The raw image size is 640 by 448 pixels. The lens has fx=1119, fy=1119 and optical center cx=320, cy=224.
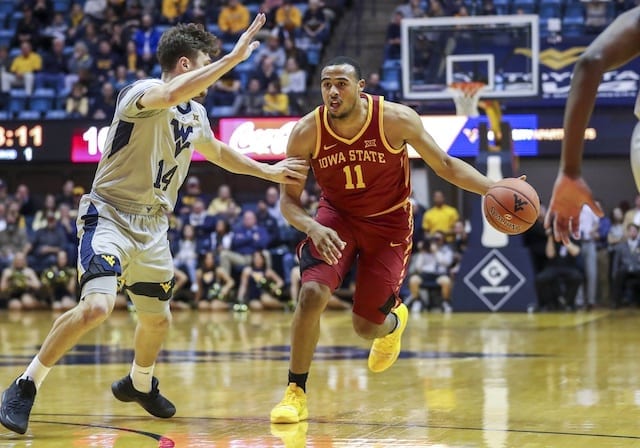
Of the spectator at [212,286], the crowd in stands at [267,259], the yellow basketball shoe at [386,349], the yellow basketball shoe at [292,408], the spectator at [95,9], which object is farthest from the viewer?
the spectator at [95,9]

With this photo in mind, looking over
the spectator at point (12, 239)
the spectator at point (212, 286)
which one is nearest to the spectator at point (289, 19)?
the spectator at point (212, 286)

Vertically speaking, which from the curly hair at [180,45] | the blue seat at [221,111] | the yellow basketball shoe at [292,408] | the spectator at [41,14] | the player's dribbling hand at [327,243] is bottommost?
the yellow basketball shoe at [292,408]

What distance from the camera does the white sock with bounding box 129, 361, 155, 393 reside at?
6254 millimetres

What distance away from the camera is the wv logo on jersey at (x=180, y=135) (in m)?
6.06

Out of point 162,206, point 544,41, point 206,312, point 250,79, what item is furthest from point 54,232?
point 162,206

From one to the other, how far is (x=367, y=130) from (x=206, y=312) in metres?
9.75

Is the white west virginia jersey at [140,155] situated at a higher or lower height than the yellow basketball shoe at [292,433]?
higher

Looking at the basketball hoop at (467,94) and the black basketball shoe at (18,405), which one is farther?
the basketball hoop at (467,94)

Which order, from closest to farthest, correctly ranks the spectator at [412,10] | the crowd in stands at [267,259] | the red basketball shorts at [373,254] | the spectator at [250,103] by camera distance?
the red basketball shorts at [373,254]
the crowd in stands at [267,259]
the spectator at [250,103]
the spectator at [412,10]

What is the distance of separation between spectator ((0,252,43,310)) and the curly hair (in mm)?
11352

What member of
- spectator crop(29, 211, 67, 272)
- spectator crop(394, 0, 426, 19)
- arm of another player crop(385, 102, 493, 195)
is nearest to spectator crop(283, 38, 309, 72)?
spectator crop(394, 0, 426, 19)

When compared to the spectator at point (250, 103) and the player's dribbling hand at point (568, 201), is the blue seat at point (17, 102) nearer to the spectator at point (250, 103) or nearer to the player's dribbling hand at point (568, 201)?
the spectator at point (250, 103)

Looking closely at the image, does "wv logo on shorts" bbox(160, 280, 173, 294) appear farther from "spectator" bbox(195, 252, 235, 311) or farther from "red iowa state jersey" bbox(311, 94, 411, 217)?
"spectator" bbox(195, 252, 235, 311)

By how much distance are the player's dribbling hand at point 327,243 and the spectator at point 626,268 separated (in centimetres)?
1014
